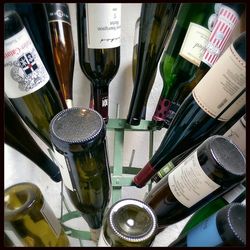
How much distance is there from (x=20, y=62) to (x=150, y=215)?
235 millimetres

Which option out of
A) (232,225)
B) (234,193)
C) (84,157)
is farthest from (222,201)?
(84,157)

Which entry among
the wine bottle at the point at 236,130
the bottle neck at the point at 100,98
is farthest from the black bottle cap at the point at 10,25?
the wine bottle at the point at 236,130

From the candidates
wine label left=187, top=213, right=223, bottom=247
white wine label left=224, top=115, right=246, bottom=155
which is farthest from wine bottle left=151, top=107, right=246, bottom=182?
wine label left=187, top=213, right=223, bottom=247

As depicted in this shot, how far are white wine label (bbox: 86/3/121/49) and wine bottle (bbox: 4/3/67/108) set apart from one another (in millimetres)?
74

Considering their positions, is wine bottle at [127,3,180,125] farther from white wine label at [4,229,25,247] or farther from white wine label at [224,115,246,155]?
white wine label at [4,229,25,247]

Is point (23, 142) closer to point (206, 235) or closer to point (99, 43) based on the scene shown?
point (99, 43)

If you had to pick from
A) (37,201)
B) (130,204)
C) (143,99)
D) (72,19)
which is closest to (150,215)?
(130,204)

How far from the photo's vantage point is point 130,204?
0.35 metres

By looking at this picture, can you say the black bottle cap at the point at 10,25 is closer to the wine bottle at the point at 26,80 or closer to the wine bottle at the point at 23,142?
the wine bottle at the point at 26,80

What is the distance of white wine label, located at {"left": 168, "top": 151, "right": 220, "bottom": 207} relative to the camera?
0.35 metres

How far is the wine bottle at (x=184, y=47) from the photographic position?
45 centimetres

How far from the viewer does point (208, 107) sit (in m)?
0.39

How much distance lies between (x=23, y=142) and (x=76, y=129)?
163mm

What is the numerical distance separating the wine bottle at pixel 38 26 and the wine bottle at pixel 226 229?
0.28m
